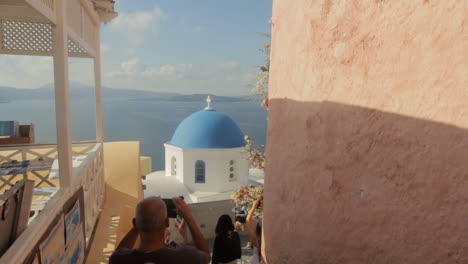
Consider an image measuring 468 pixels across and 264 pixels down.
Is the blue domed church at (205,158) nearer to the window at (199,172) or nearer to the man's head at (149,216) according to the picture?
the window at (199,172)

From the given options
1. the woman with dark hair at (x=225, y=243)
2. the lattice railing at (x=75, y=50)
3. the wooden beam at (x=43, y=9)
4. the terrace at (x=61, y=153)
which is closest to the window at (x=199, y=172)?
the terrace at (x=61, y=153)

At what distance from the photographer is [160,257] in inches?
67.0

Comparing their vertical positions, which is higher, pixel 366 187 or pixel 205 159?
pixel 366 187

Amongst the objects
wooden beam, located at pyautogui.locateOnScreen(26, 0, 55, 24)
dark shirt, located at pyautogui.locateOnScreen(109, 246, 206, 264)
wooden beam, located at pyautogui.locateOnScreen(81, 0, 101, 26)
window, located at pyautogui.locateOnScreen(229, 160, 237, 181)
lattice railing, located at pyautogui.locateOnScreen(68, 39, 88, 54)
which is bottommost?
window, located at pyautogui.locateOnScreen(229, 160, 237, 181)

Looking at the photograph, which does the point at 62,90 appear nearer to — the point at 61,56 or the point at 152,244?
the point at 61,56

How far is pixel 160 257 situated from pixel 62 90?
86.2 inches

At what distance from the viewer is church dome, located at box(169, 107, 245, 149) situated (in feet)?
54.6

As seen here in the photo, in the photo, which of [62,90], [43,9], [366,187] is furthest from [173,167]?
[366,187]

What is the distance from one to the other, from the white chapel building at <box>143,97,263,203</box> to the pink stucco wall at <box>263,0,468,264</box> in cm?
1353

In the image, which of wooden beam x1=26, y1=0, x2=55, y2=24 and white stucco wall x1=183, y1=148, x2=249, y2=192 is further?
white stucco wall x1=183, y1=148, x2=249, y2=192

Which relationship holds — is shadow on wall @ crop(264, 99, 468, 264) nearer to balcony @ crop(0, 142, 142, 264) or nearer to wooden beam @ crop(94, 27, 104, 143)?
balcony @ crop(0, 142, 142, 264)

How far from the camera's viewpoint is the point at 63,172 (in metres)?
3.31

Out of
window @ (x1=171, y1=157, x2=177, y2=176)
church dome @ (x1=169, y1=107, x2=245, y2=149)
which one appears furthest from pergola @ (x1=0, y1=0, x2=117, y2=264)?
window @ (x1=171, y1=157, x2=177, y2=176)

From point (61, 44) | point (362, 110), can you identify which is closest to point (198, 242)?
point (362, 110)
